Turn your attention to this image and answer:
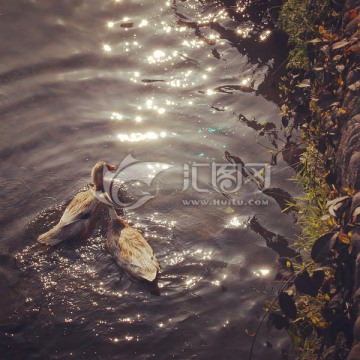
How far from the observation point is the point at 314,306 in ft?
16.1

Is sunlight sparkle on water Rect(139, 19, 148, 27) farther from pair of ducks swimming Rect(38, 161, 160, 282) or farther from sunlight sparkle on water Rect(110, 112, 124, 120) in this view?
pair of ducks swimming Rect(38, 161, 160, 282)

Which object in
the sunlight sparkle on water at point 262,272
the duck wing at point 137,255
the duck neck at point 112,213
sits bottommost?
the sunlight sparkle on water at point 262,272

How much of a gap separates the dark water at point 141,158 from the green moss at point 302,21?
64 cm

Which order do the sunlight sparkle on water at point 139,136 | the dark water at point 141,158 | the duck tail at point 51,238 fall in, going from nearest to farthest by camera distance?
1. the dark water at point 141,158
2. the duck tail at point 51,238
3. the sunlight sparkle on water at point 139,136

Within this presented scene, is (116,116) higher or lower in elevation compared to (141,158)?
higher

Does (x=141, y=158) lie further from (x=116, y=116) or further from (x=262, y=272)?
(x=262, y=272)

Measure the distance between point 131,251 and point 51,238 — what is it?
115 centimetres

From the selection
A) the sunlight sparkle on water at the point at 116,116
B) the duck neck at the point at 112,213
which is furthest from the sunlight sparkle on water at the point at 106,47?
the duck neck at the point at 112,213

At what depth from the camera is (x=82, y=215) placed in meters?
6.11

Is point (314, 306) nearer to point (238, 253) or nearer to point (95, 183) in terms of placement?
point (238, 253)

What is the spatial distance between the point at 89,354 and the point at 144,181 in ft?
9.44

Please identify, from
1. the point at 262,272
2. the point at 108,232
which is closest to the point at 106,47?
the point at 108,232

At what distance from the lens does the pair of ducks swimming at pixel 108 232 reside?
5.52 metres

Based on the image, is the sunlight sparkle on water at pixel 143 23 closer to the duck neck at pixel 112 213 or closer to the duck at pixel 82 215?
the duck at pixel 82 215
